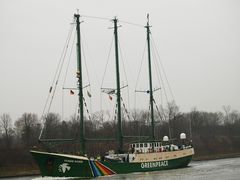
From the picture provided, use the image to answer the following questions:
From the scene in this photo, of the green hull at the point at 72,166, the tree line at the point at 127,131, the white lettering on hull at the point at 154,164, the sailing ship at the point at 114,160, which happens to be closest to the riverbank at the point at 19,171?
the tree line at the point at 127,131

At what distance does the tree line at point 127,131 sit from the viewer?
90.2m

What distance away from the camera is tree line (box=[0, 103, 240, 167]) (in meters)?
90.2

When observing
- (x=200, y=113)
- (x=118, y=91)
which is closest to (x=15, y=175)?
(x=118, y=91)

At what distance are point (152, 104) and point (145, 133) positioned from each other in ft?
137

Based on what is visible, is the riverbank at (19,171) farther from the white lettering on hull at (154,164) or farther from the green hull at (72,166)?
the green hull at (72,166)

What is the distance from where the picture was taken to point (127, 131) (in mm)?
110812

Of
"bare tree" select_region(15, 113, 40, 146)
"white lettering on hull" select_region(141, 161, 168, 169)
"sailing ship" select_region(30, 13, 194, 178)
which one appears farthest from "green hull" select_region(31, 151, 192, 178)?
"bare tree" select_region(15, 113, 40, 146)

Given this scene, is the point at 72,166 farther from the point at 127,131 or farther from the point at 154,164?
the point at 127,131

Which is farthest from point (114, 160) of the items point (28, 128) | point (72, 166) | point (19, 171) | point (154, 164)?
point (28, 128)

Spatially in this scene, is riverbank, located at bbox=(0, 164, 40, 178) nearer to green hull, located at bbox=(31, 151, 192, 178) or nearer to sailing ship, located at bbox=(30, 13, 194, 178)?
sailing ship, located at bbox=(30, 13, 194, 178)

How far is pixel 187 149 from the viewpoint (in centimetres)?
6600

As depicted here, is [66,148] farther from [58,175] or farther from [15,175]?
[58,175]

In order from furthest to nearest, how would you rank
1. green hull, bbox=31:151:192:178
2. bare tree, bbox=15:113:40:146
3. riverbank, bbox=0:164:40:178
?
bare tree, bbox=15:113:40:146, riverbank, bbox=0:164:40:178, green hull, bbox=31:151:192:178

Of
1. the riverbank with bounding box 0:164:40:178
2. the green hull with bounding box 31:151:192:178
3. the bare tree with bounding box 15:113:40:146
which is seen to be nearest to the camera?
the green hull with bounding box 31:151:192:178
